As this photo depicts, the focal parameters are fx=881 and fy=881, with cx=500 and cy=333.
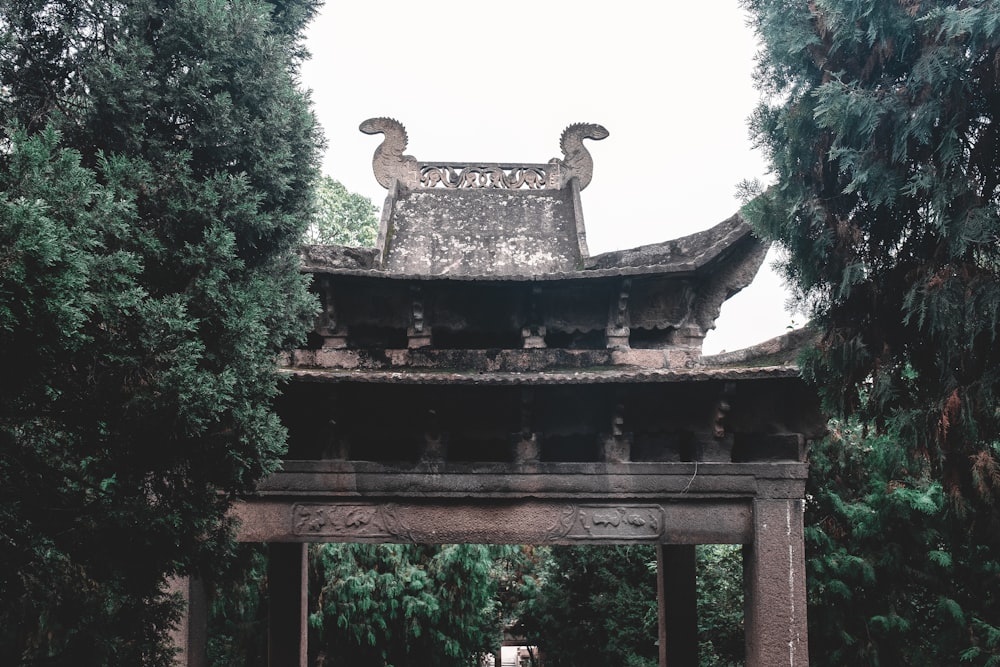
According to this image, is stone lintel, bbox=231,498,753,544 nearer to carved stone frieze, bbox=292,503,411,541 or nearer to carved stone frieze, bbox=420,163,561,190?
carved stone frieze, bbox=292,503,411,541

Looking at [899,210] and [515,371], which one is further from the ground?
[899,210]

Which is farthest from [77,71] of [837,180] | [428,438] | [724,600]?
[724,600]

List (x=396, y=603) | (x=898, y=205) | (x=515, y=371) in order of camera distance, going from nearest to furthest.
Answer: (x=898, y=205) → (x=515, y=371) → (x=396, y=603)

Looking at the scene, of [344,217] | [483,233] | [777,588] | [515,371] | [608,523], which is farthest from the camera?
[344,217]

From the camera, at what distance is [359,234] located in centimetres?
2411

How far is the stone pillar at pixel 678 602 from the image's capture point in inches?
408

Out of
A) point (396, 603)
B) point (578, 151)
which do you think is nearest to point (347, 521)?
point (578, 151)

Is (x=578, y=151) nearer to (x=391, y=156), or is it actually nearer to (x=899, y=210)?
(x=391, y=156)

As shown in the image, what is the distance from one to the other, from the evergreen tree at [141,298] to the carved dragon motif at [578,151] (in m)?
4.97

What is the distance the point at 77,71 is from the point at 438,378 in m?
3.44

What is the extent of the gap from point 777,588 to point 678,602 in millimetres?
3051

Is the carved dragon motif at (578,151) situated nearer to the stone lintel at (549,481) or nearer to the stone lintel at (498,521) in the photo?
the stone lintel at (549,481)

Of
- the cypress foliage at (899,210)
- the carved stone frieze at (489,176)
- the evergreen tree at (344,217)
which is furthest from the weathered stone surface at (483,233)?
the evergreen tree at (344,217)

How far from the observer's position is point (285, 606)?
1048 cm
